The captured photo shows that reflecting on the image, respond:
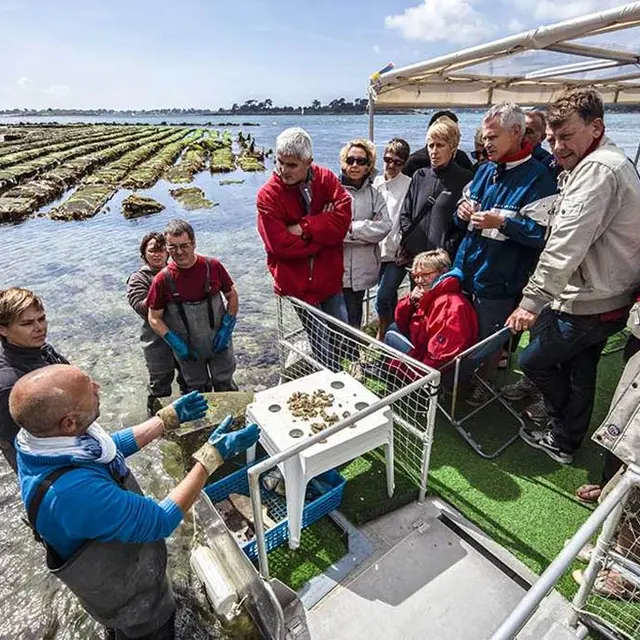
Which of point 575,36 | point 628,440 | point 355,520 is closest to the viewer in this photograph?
point 628,440

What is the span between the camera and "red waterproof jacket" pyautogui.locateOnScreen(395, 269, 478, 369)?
3.69m

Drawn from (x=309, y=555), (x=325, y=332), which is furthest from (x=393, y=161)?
(x=309, y=555)

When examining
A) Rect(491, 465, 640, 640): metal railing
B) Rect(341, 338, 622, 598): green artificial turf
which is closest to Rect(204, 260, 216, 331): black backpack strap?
Rect(341, 338, 622, 598): green artificial turf

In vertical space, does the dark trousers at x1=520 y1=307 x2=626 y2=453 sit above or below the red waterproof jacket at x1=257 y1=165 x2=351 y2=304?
below

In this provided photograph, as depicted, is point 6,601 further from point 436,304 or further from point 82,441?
point 436,304

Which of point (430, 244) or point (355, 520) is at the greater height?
point (430, 244)

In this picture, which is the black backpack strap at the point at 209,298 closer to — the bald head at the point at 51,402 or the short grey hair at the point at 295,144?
the short grey hair at the point at 295,144

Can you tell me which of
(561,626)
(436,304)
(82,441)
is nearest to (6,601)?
(82,441)

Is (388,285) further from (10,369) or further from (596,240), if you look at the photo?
(10,369)

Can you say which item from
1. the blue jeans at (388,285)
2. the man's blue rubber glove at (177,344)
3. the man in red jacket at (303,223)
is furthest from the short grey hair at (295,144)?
the man's blue rubber glove at (177,344)

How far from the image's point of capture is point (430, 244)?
4.57m

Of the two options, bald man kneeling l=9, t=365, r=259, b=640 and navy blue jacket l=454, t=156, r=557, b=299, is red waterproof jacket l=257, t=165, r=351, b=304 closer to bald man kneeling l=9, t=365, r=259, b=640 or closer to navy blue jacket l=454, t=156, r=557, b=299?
navy blue jacket l=454, t=156, r=557, b=299

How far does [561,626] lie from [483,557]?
0.54 m

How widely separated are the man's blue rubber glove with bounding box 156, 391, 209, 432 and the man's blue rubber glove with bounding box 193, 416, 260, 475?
0.43 meters
